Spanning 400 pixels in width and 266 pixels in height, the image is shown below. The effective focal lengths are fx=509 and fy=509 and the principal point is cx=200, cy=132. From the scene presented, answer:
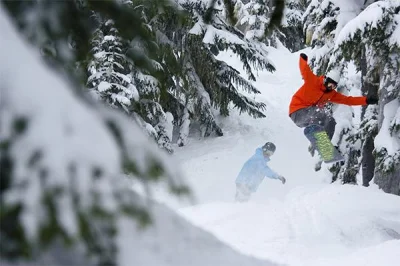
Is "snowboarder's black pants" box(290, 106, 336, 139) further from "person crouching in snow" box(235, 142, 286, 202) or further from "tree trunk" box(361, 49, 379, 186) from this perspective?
"person crouching in snow" box(235, 142, 286, 202)

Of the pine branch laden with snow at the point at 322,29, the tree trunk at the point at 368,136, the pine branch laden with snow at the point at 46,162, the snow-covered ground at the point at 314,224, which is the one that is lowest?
the pine branch laden with snow at the point at 46,162

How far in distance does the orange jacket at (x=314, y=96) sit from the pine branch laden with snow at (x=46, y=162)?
25.8ft

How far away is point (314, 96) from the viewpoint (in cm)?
912

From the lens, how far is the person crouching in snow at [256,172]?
1069 centimetres

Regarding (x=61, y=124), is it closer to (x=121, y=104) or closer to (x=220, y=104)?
(x=121, y=104)

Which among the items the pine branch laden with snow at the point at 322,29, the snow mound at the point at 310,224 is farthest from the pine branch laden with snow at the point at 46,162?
the pine branch laden with snow at the point at 322,29

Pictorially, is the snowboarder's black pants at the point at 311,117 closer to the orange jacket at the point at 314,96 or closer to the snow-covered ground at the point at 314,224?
the orange jacket at the point at 314,96

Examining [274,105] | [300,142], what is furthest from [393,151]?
[274,105]

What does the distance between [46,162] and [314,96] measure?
847 cm

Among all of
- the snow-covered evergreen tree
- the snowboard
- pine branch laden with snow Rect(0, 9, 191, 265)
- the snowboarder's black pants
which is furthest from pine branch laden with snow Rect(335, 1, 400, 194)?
pine branch laden with snow Rect(0, 9, 191, 265)

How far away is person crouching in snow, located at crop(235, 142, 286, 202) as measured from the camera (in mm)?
10688

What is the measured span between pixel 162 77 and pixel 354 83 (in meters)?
9.60

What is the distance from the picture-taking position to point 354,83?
10844 millimetres

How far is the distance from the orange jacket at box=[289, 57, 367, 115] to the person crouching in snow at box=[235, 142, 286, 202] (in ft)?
5.62
